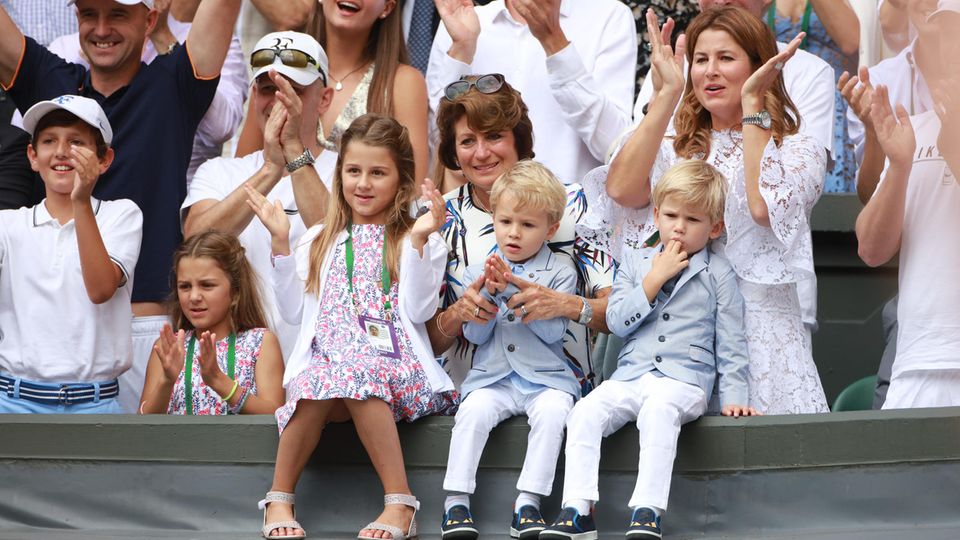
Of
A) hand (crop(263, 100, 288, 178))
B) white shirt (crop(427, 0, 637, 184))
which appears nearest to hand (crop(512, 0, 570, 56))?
white shirt (crop(427, 0, 637, 184))

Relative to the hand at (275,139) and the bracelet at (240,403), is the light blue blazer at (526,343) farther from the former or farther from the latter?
the hand at (275,139)

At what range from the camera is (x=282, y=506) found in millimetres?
4648

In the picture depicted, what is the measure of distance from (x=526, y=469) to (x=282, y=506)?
30.7 inches

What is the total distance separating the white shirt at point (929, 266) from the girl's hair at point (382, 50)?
6.62 feet

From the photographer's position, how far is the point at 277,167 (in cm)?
547

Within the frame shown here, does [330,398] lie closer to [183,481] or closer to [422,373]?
[422,373]

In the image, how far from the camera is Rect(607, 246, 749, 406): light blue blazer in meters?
4.70

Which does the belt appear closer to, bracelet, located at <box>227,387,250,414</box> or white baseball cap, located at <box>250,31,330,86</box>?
bracelet, located at <box>227,387,250,414</box>

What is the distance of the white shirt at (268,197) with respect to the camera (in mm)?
5570

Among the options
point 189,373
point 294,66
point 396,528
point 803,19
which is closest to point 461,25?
point 294,66

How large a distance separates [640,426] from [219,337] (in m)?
1.67

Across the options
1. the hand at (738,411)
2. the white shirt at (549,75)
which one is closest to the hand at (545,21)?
the white shirt at (549,75)

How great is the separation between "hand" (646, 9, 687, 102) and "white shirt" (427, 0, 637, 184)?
449 millimetres

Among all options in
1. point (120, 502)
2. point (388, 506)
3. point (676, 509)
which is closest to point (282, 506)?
point (388, 506)
